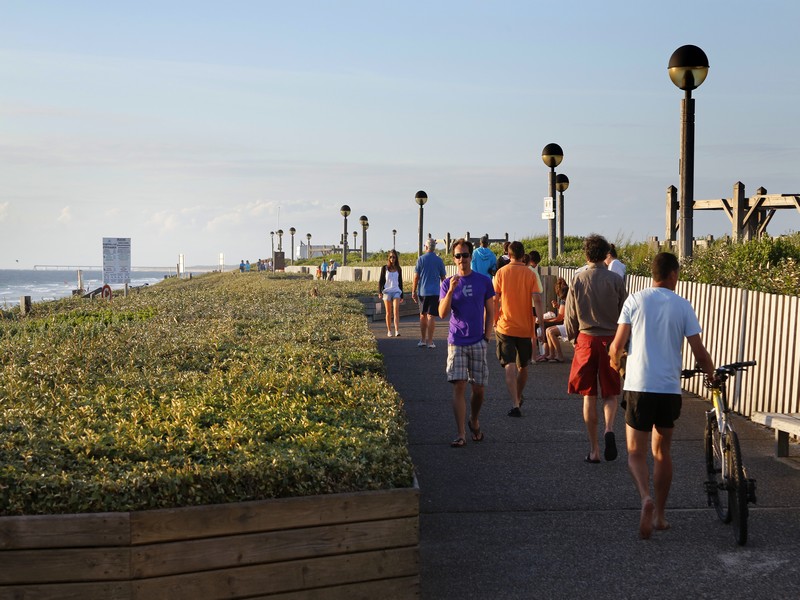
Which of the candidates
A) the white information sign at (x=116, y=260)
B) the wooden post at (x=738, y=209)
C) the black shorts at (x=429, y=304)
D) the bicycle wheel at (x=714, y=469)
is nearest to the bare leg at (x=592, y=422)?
the bicycle wheel at (x=714, y=469)

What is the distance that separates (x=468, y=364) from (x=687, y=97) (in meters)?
6.54

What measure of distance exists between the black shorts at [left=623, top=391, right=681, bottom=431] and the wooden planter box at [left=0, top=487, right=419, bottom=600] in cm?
205

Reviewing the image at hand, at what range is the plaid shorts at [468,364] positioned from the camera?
30.7ft

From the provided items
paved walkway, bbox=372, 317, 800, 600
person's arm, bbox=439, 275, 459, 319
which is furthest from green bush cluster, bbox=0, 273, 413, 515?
person's arm, bbox=439, 275, 459, 319

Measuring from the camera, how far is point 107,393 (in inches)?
317

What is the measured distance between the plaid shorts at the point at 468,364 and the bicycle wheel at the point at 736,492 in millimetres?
3190

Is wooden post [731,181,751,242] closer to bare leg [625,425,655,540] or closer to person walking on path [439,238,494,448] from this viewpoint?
person walking on path [439,238,494,448]

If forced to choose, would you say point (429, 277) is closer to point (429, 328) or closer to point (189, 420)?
point (429, 328)

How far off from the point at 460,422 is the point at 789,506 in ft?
10.6

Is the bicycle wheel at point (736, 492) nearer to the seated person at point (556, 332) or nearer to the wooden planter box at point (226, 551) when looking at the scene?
the wooden planter box at point (226, 551)

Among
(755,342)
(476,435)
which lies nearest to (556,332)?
(755,342)

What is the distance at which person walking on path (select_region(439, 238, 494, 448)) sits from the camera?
30.8 ft

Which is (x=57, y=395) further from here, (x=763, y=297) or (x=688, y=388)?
(x=688, y=388)

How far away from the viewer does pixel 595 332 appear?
887 cm
